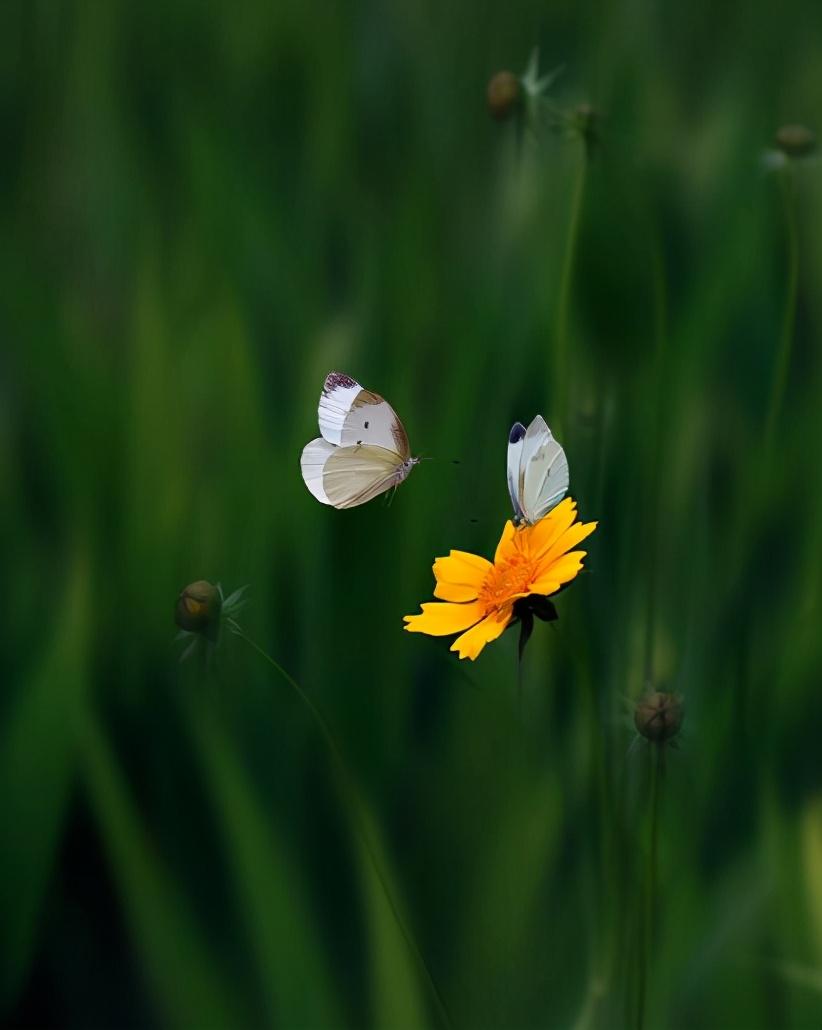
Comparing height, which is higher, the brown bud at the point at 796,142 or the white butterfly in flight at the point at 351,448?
the brown bud at the point at 796,142

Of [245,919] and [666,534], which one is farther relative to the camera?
[666,534]

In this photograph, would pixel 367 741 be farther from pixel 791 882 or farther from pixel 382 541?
pixel 791 882

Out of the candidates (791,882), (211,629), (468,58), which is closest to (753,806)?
(791,882)

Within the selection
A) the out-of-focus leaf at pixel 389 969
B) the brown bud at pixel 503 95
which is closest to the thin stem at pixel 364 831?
the out-of-focus leaf at pixel 389 969

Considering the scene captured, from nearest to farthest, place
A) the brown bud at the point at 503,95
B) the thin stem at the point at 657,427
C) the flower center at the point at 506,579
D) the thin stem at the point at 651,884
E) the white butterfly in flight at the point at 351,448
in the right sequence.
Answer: the thin stem at the point at 651,884 → the flower center at the point at 506,579 → the white butterfly in flight at the point at 351,448 → the thin stem at the point at 657,427 → the brown bud at the point at 503,95

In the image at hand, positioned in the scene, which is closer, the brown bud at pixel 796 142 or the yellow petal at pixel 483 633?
the yellow petal at pixel 483 633

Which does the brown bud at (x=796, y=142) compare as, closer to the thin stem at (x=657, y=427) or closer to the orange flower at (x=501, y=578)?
the thin stem at (x=657, y=427)
